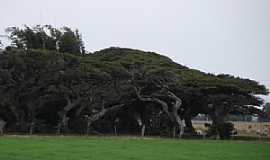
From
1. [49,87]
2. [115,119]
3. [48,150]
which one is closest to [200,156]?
[48,150]

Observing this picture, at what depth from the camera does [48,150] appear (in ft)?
63.3

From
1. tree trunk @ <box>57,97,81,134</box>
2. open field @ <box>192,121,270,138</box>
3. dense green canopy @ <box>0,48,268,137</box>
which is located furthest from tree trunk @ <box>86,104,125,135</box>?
open field @ <box>192,121,270,138</box>


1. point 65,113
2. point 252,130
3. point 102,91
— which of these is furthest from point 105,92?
point 252,130

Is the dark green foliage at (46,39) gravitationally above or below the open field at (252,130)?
above

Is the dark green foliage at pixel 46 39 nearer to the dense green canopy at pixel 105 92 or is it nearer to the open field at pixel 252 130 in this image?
the dense green canopy at pixel 105 92

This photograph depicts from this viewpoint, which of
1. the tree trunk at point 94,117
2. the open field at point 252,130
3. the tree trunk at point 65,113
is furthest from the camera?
the open field at point 252,130

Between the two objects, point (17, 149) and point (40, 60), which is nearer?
point (17, 149)

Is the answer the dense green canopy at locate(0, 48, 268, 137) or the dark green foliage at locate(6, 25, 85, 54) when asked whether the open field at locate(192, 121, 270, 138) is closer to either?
the dense green canopy at locate(0, 48, 268, 137)

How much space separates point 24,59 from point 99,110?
267 inches

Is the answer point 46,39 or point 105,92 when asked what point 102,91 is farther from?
point 46,39

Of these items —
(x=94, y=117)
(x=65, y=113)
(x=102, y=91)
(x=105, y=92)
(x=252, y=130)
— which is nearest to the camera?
(x=102, y=91)

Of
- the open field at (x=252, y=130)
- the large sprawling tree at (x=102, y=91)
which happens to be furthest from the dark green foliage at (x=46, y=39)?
the open field at (x=252, y=130)

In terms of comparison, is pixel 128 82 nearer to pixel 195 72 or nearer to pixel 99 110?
pixel 99 110

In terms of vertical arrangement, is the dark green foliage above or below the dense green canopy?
above
